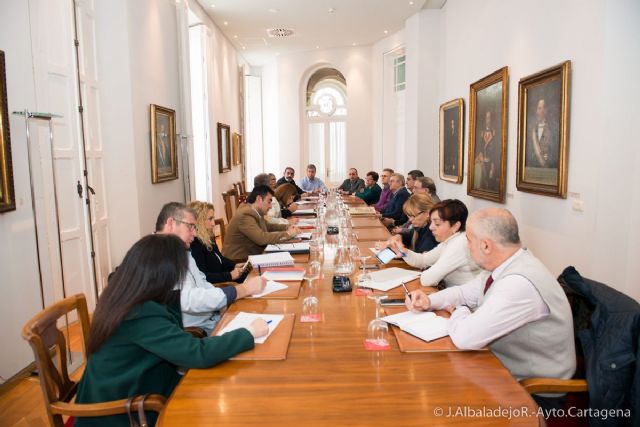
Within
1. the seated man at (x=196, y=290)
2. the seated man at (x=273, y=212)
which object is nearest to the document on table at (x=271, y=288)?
the seated man at (x=196, y=290)

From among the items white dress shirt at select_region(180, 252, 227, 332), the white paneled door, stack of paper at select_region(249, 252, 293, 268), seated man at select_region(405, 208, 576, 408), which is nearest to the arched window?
the white paneled door

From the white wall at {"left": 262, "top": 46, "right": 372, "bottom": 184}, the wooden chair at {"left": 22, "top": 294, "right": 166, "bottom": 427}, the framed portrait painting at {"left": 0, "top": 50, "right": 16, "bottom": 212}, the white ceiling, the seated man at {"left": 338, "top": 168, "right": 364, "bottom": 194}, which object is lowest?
the wooden chair at {"left": 22, "top": 294, "right": 166, "bottom": 427}

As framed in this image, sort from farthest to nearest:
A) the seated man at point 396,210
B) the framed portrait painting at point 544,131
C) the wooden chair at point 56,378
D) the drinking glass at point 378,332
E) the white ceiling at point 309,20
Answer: the white ceiling at point 309,20, the seated man at point 396,210, the framed portrait painting at point 544,131, the drinking glass at point 378,332, the wooden chair at point 56,378

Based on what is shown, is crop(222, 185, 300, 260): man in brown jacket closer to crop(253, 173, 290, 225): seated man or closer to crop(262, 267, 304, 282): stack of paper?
crop(253, 173, 290, 225): seated man

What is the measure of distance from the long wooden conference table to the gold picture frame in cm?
964

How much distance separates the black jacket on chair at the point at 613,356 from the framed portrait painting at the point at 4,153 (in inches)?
139

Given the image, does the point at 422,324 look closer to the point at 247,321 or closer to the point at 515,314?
the point at 515,314

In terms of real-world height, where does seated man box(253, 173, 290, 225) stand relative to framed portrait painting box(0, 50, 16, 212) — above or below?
below

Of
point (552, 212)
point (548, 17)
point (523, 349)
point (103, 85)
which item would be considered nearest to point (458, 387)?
point (523, 349)

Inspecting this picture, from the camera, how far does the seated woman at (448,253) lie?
2.83 meters

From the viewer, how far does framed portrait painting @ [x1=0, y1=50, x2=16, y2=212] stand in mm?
3256

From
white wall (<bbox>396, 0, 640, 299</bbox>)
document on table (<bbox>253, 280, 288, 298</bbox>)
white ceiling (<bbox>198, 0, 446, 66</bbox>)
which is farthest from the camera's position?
white ceiling (<bbox>198, 0, 446, 66</bbox>)

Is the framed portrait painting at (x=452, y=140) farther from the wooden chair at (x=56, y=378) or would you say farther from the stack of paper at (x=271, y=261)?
the wooden chair at (x=56, y=378)

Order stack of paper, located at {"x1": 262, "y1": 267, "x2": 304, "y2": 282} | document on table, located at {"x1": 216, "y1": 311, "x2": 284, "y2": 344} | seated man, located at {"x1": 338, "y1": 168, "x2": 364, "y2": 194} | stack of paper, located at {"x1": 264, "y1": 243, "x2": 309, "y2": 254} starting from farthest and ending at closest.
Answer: seated man, located at {"x1": 338, "y1": 168, "x2": 364, "y2": 194}, stack of paper, located at {"x1": 264, "y1": 243, "x2": 309, "y2": 254}, stack of paper, located at {"x1": 262, "y1": 267, "x2": 304, "y2": 282}, document on table, located at {"x1": 216, "y1": 311, "x2": 284, "y2": 344}
